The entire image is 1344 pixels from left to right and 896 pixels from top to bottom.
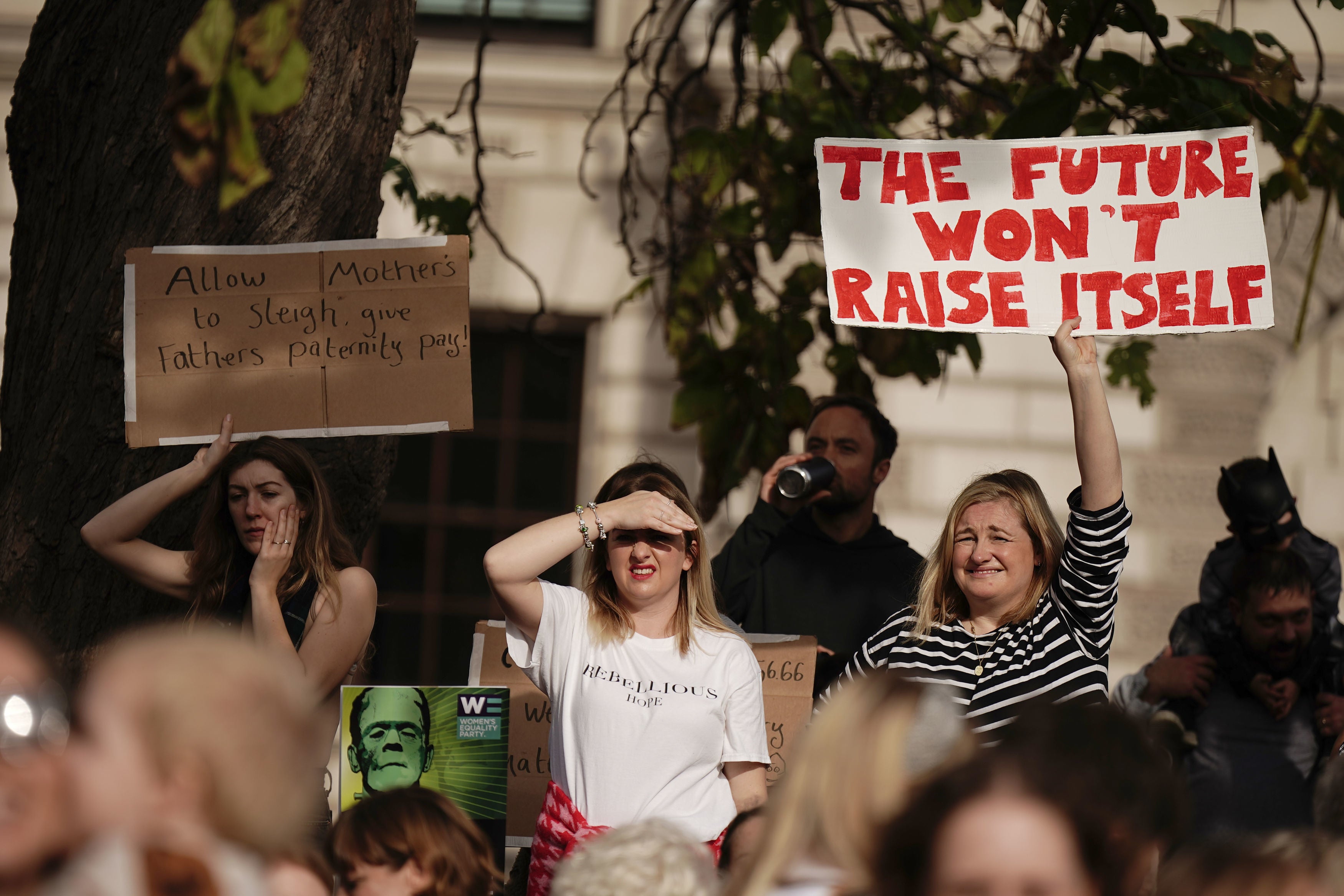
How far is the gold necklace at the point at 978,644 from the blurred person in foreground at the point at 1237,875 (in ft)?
3.81

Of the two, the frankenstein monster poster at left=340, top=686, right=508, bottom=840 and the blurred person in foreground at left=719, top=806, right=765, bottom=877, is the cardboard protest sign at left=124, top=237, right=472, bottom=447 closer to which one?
the frankenstein monster poster at left=340, top=686, right=508, bottom=840

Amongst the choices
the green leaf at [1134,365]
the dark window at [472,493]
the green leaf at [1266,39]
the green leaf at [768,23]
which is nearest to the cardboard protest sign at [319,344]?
the green leaf at [768,23]

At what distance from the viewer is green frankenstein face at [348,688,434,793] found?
277cm

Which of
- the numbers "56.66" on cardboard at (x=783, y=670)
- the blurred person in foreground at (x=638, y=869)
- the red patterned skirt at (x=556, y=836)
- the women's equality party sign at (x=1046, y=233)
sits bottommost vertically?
the red patterned skirt at (x=556, y=836)

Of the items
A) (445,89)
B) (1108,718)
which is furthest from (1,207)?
(1108,718)

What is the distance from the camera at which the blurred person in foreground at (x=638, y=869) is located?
177 centimetres

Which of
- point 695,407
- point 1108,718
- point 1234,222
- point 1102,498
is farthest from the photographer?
point 695,407

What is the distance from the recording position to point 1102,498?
2773 millimetres

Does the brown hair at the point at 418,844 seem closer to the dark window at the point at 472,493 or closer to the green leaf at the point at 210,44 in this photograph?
the green leaf at the point at 210,44

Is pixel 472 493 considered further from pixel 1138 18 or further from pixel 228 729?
pixel 228 729

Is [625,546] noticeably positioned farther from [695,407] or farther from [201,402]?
[695,407]

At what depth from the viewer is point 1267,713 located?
374cm

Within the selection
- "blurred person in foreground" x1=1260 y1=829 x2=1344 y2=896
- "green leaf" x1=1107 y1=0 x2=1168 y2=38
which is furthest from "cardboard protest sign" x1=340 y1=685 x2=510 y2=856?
"green leaf" x1=1107 y1=0 x2=1168 y2=38

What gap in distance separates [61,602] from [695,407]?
2.26 metres
